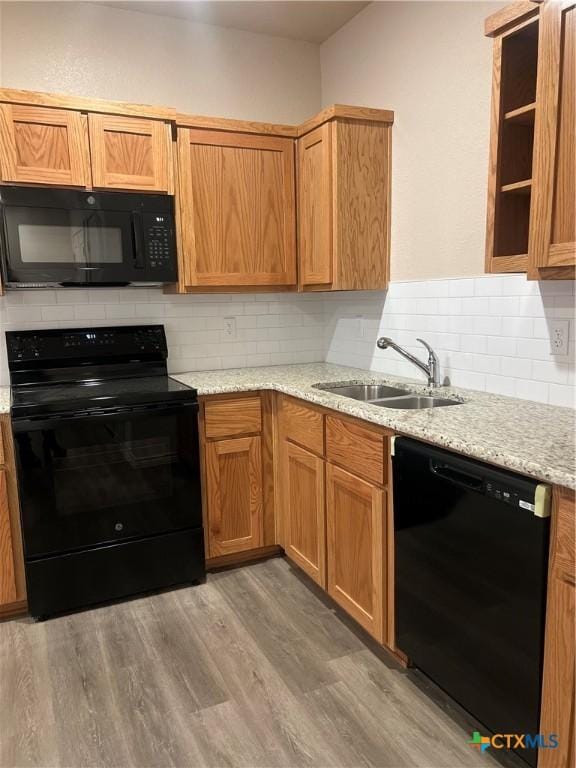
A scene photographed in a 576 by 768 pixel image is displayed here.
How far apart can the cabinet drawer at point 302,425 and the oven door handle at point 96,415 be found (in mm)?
418

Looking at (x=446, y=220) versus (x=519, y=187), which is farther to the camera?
(x=446, y=220)

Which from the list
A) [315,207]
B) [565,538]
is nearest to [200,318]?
[315,207]

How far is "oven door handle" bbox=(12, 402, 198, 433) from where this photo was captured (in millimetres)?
2271

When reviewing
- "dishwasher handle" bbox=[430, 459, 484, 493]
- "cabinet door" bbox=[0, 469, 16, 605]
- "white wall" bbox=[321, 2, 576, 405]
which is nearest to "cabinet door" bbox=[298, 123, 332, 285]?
"white wall" bbox=[321, 2, 576, 405]

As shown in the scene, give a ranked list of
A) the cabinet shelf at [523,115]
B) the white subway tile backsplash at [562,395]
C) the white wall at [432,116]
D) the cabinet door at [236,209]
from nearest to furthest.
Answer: the cabinet shelf at [523,115], the white subway tile backsplash at [562,395], the white wall at [432,116], the cabinet door at [236,209]

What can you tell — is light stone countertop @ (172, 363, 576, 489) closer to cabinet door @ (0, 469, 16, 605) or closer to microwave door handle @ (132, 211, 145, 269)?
microwave door handle @ (132, 211, 145, 269)

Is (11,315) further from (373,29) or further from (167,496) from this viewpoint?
(373,29)

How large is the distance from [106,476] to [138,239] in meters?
1.10

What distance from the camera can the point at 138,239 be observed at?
8.70 ft

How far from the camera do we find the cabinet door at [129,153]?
99.8 inches

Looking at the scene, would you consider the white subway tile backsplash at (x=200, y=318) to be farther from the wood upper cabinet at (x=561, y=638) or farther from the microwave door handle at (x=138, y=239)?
the wood upper cabinet at (x=561, y=638)

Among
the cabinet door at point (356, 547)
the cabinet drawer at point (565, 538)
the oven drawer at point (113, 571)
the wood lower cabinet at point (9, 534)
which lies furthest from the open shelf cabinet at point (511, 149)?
the wood lower cabinet at point (9, 534)

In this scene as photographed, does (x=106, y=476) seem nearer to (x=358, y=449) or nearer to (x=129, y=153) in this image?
(x=358, y=449)

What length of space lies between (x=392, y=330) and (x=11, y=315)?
185cm
